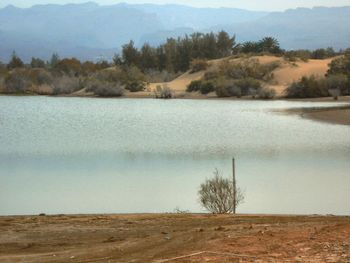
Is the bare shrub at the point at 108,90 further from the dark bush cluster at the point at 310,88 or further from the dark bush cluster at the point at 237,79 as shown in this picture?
the dark bush cluster at the point at 310,88

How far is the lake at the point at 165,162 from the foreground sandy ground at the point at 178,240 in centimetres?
410

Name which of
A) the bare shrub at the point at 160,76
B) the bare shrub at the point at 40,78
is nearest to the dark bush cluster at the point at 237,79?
the bare shrub at the point at 160,76

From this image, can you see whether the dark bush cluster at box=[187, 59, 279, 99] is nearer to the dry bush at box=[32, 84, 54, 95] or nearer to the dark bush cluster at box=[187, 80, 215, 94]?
the dark bush cluster at box=[187, 80, 215, 94]

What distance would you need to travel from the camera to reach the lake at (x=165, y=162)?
1551 cm

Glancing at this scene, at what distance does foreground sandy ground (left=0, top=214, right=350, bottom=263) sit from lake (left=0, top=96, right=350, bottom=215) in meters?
4.10

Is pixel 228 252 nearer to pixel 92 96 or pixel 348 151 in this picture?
pixel 348 151

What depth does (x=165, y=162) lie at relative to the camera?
22578mm

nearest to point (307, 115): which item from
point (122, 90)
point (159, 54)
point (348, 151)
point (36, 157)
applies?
point (348, 151)

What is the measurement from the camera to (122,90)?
75312 mm

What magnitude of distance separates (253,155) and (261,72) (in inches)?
2146

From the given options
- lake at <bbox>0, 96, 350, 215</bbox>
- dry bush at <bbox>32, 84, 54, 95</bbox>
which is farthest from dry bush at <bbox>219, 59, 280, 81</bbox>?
lake at <bbox>0, 96, 350, 215</bbox>

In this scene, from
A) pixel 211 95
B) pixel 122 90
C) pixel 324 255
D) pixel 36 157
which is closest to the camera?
pixel 324 255

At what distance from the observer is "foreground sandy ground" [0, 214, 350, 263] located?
25.0 feet

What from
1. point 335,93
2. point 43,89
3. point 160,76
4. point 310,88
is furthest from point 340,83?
point 43,89
